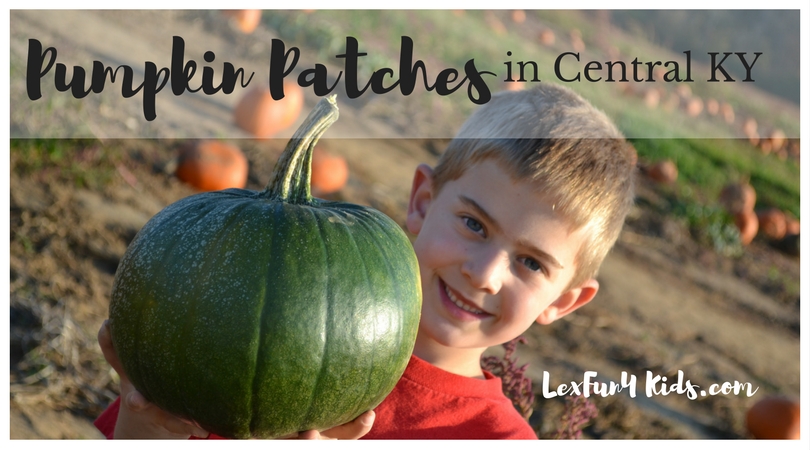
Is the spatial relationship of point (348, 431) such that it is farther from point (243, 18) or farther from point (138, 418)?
point (243, 18)

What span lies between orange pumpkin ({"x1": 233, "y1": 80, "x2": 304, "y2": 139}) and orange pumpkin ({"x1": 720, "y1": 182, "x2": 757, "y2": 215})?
21.9 feet

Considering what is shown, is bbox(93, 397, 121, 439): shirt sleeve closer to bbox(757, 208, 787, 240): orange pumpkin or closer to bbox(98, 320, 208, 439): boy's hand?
bbox(98, 320, 208, 439): boy's hand

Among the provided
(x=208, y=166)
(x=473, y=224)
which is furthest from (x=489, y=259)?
(x=208, y=166)

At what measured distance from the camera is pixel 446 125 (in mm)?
11688

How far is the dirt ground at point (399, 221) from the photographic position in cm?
487

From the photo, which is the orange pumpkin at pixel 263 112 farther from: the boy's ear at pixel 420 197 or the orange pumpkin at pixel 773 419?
the boy's ear at pixel 420 197

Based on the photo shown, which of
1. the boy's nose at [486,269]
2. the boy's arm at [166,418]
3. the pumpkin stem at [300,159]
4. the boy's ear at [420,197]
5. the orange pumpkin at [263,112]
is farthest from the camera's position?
the orange pumpkin at [263,112]

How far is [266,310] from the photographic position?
1867 mm

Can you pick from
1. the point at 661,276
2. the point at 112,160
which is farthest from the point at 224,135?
the point at 661,276

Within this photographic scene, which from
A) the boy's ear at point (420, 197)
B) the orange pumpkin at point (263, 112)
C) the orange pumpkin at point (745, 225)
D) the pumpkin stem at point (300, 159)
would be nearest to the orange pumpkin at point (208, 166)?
the orange pumpkin at point (263, 112)

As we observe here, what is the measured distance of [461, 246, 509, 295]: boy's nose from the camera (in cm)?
284

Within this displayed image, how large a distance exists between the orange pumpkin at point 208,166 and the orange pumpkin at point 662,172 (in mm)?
6994
